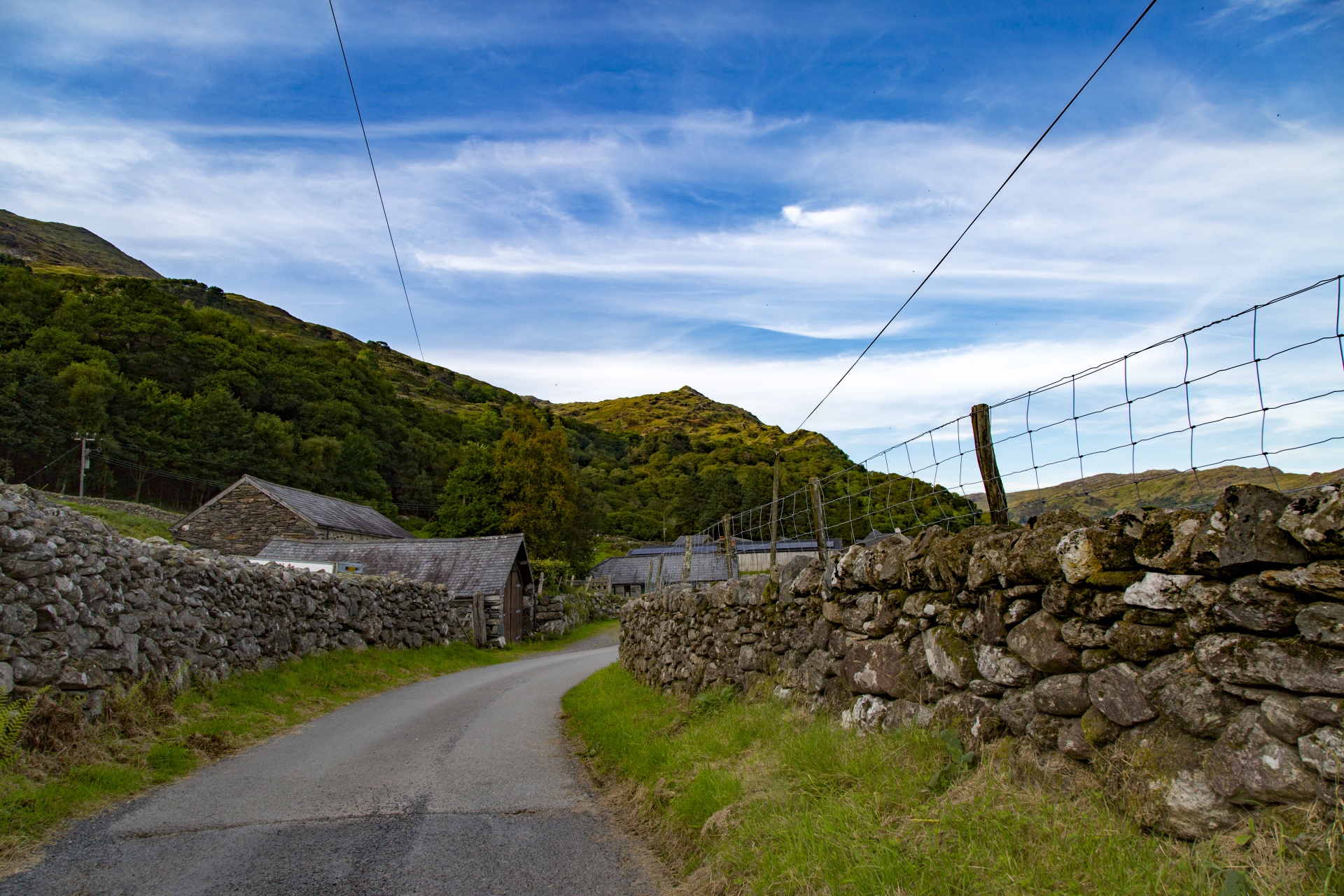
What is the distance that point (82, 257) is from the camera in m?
162

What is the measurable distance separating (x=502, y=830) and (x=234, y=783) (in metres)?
3.26

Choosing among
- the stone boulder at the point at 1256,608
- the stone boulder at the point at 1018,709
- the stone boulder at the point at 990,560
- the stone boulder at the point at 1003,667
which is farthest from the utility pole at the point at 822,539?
the stone boulder at the point at 1256,608

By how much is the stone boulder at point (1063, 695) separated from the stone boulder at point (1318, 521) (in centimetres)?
127

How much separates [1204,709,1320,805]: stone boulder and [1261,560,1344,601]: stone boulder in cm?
52

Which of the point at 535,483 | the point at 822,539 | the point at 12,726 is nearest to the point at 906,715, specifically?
the point at 822,539

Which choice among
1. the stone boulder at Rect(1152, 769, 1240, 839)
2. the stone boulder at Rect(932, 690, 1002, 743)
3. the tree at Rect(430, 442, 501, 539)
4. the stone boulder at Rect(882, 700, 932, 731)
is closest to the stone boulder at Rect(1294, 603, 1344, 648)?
the stone boulder at Rect(1152, 769, 1240, 839)

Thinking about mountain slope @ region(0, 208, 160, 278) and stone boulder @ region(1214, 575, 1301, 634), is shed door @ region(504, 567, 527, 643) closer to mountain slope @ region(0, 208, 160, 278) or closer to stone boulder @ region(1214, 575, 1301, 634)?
stone boulder @ region(1214, 575, 1301, 634)

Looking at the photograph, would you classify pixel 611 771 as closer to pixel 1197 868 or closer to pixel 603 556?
pixel 1197 868

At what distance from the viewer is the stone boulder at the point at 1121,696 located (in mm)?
3391

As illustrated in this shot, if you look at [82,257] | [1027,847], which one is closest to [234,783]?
[1027,847]

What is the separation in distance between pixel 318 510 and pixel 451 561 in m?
11.2

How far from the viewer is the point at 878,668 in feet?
18.7

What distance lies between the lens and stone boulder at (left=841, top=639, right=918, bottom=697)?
17.8 ft

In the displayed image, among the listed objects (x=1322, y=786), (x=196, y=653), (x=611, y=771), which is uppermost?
(x=1322, y=786)
